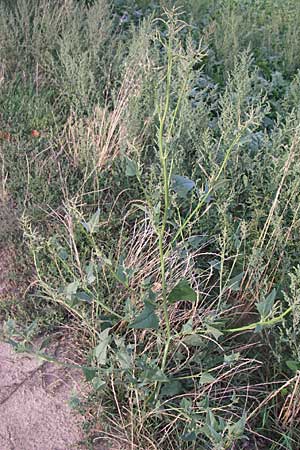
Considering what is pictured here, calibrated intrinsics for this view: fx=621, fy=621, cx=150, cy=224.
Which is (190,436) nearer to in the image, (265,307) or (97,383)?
(97,383)

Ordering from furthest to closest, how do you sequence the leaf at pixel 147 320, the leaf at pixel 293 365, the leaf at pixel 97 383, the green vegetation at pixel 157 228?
the leaf at pixel 293 365 < the green vegetation at pixel 157 228 < the leaf at pixel 97 383 < the leaf at pixel 147 320

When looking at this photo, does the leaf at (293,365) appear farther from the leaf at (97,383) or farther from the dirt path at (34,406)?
the dirt path at (34,406)

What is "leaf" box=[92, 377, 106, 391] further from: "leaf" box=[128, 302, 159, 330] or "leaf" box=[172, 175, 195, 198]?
"leaf" box=[172, 175, 195, 198]

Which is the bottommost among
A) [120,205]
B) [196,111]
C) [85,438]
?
[85,438]

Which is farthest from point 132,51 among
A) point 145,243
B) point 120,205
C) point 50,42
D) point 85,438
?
point 85,438

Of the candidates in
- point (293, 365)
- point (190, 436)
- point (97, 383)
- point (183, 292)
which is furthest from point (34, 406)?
point (293, 365)

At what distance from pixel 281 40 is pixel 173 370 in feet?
13.6

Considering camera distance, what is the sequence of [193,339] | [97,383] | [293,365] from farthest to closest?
1. [293,365]
2. [193,339]
3. [97,383]

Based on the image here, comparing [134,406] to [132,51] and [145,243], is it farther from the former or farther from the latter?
[132,51]

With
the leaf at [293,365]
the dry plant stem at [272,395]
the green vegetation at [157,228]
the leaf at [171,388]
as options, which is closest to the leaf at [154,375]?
→ the green vegetation at [157,228]

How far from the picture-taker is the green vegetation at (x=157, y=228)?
7.86 ft

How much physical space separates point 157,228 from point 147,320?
0.34 meters

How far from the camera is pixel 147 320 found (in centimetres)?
218

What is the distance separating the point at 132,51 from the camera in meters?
4.30
